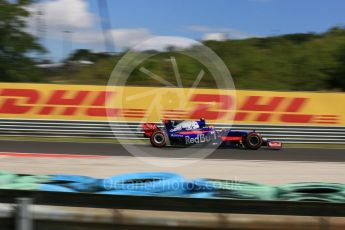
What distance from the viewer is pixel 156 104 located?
52.9 feet

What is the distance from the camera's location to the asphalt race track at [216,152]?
11.5 m

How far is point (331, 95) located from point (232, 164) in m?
7.03

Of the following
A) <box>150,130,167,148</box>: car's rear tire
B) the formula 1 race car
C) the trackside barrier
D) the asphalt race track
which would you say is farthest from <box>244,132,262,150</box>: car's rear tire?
the trackside barrier

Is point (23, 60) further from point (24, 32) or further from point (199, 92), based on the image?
point (199, 92)

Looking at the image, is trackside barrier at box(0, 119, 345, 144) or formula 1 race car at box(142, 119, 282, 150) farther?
trackside barrier at box(0, 119, 345, 144)

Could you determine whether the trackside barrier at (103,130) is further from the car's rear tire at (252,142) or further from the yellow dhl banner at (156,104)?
the car's rear tire at (252,142)

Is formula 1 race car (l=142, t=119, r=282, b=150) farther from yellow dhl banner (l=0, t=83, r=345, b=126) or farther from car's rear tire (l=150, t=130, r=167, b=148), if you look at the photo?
yellow dhl banner (l=0, t=83, r=345, b=126)

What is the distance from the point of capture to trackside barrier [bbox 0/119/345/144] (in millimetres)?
15719

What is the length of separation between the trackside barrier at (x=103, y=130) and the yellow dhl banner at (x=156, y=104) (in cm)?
16

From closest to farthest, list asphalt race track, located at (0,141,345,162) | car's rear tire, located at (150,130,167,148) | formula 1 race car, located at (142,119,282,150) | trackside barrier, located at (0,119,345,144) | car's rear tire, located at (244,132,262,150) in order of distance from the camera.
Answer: asphalt race track, located at (0,141,345,162) < formula 1 race car, located at (142,119,282,150) < car's rear tire, located at (150,130,167,148) < car's rear tire, located at (244,132,262,150) < trackside barrier, located at (0,119,345,144)

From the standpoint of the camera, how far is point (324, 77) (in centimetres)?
2528

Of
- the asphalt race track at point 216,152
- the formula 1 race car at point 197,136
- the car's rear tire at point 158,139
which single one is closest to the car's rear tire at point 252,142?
the formula 1 race car at point 197,136

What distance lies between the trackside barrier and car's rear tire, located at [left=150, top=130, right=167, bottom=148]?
3127 mm

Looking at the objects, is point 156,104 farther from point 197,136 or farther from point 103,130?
point 197,136
